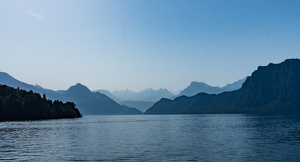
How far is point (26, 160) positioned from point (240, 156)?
36.1 meters

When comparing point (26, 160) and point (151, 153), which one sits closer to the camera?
point (26, 160)

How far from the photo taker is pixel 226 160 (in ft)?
129

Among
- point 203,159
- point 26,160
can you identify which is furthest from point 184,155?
point 26,160

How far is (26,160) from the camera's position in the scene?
39.6m

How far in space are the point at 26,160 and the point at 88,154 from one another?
34.2 feet

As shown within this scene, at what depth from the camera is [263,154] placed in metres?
44.6

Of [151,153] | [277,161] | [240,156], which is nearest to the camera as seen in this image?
[277,161]

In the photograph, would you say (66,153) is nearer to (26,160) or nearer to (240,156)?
(26,160)

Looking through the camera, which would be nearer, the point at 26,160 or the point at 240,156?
the point at 26,160

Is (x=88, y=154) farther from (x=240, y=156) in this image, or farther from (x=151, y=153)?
(x=240, y=156)

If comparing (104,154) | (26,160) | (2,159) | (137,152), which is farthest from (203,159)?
(2,159)

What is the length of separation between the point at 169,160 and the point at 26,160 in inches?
915

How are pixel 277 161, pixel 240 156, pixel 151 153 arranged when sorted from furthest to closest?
1. pixel 151 153
2. pixel 240 156
3. pixel 277 161

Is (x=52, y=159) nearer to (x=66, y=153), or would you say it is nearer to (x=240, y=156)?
(x=66, y=153)
